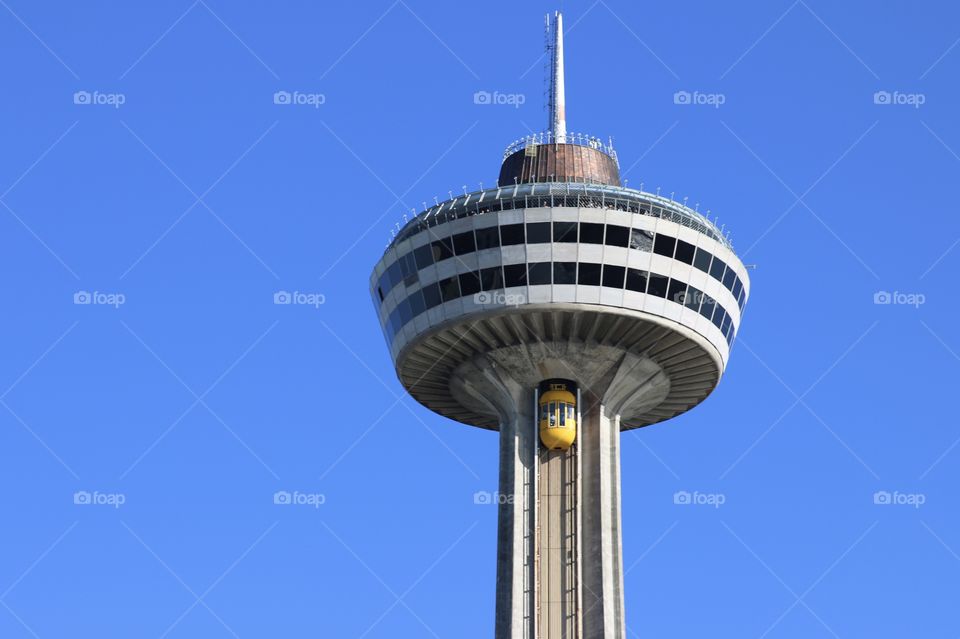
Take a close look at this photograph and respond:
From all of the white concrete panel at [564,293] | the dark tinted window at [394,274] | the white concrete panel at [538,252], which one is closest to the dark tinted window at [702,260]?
the white concrete panel at [564,293]

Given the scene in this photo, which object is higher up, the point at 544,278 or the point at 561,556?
the point at 544,278

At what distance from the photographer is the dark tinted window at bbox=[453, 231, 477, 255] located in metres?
102

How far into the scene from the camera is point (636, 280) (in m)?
101

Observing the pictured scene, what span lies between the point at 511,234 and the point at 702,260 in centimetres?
1110

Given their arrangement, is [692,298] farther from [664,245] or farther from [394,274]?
[394,274]

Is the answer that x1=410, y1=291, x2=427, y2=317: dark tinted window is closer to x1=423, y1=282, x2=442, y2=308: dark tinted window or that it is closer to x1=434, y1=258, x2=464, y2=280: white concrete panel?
x1=423, y1=282, x2=442, y2=308: dark tinted window

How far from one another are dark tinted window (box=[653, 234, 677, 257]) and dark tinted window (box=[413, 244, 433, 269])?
1268 centimetres

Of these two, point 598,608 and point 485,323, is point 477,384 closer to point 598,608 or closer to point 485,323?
point 485,323

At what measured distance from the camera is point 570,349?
102625 mm

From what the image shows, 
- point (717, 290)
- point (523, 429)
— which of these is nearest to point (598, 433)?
point (523, 429)

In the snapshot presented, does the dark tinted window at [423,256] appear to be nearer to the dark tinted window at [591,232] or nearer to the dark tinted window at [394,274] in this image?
the dark tinted window at [394,274]

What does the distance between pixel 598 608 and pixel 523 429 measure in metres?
11.4

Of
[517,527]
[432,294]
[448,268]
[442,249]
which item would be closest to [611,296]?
[448,268]

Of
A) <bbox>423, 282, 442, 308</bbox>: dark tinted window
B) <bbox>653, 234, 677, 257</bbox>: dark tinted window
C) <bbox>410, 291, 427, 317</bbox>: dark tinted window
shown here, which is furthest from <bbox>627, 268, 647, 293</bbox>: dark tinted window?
<bbox>410, 291, 427, 317</bbox>: dark tinted window
